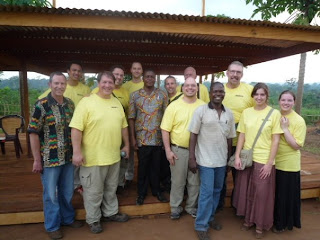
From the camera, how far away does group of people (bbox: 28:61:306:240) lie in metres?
2.59

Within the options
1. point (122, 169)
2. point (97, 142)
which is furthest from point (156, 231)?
point (97, 142)

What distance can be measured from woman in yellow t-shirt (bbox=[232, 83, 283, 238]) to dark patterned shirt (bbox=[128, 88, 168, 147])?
1047mm

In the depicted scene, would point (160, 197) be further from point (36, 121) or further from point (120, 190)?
point (36, 121)

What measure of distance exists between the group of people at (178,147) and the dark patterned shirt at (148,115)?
0.01 meters

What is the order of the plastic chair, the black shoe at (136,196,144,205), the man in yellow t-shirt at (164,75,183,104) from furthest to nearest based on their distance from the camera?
the plastic chair
the man in yellow t-shirt at (164,75,183,104)
the black shoe at (136,196,144,205)

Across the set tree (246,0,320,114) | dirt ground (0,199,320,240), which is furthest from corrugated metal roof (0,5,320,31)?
tree (246,0,320,114)

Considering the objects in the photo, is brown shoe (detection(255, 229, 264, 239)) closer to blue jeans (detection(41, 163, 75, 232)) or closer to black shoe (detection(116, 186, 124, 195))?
black shoe (detection(116, 186, 124, 195))

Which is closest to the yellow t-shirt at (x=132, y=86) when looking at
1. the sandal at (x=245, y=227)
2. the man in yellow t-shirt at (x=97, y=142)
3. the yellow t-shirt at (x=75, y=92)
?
the yellow t-shirt at (x=75, y=92)

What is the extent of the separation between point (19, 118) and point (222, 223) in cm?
498

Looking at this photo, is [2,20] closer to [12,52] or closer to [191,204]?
[12,52]

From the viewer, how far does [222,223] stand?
322 cm

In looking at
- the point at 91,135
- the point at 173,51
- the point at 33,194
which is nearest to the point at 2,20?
the point at 91,135

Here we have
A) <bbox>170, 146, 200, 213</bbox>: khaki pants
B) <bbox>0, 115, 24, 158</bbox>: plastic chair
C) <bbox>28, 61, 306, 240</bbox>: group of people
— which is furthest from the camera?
<bbox>0, 115, 24, 158</bbox>: plastic chair

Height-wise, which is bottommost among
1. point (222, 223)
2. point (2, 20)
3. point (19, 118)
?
point (222, 223)
